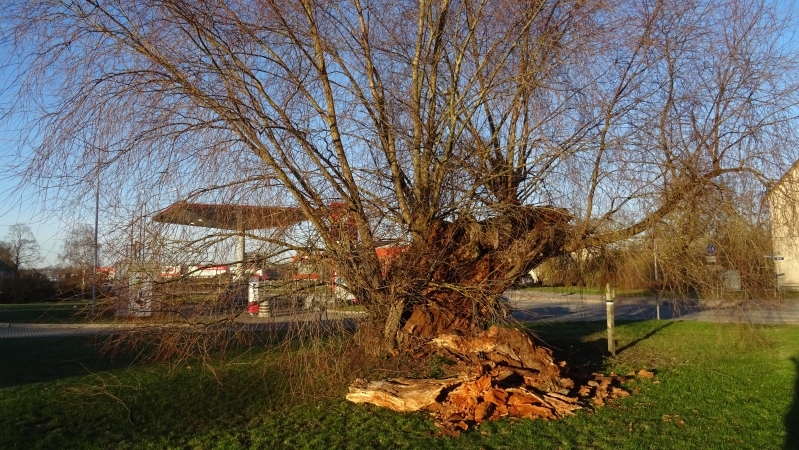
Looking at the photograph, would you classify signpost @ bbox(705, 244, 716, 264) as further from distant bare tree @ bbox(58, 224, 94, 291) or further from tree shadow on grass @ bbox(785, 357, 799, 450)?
distant bare tree @ bbox(58, 224, 94, 291)

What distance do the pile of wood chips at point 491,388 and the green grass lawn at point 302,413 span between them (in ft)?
0.66

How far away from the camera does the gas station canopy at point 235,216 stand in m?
7.47

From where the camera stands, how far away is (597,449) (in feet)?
21.2

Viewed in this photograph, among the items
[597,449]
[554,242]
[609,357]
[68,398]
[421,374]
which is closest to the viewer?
[597,449]

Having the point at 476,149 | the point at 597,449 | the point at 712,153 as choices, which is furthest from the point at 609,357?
the point at 597,449

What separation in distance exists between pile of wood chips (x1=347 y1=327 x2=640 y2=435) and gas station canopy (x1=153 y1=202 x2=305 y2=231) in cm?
232

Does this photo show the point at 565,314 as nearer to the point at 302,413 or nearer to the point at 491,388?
the point at 491,388

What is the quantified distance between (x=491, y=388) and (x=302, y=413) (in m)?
2.26

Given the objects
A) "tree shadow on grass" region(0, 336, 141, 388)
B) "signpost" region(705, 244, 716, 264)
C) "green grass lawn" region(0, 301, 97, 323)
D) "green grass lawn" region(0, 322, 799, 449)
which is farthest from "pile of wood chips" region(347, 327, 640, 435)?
"tree shadow on grass" region(0, 336, 141, 388)

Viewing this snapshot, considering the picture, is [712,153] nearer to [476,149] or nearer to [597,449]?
[476,149]

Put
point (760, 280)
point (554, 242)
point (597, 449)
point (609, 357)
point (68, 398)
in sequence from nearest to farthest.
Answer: point (597, 449)
point (68, 398)
point (554, 242)
point (760, 280)
point (609, 357)

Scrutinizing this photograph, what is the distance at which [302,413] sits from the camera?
306 inches

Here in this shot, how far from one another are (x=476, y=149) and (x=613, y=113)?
6.50 ft

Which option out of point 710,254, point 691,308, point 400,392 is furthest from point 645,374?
point 400,392
